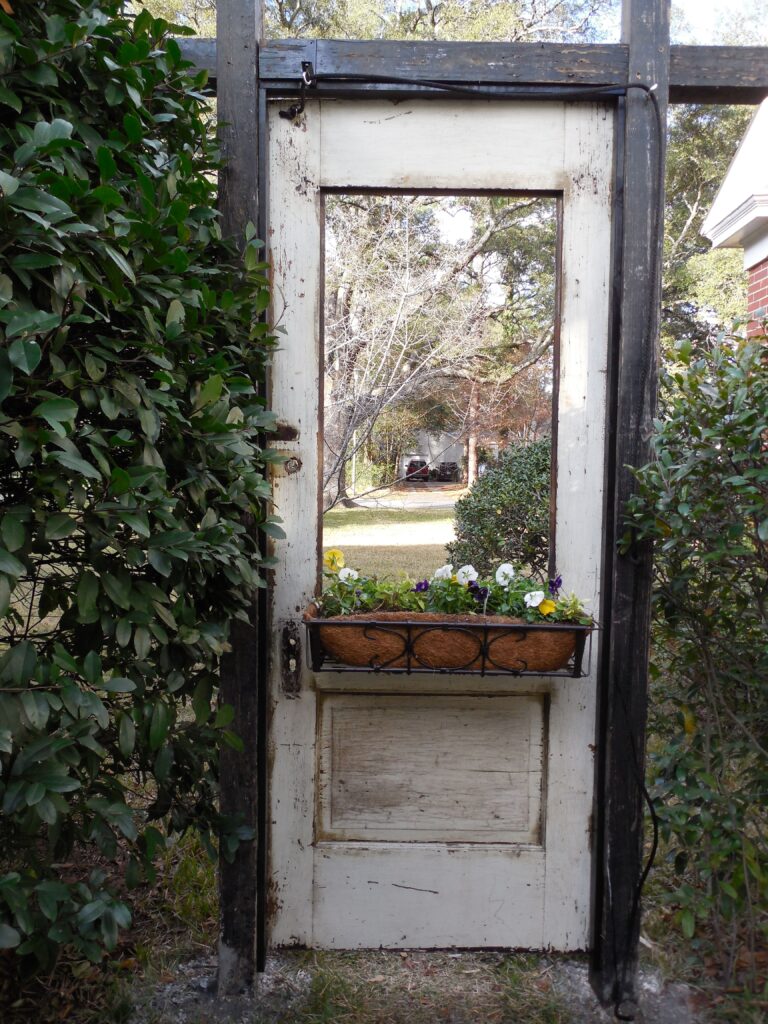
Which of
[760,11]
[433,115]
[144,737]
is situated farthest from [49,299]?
[760,11]

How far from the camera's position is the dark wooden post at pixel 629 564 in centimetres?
189

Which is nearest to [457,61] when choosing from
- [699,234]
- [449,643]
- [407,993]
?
[449,643]

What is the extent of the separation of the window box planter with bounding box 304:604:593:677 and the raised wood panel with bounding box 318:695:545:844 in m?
0.24

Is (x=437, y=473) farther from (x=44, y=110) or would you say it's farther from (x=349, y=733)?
(x=44, y=110)

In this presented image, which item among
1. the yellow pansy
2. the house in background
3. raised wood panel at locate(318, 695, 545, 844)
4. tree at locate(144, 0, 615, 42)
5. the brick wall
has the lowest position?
raised wood panel at locate(318, 695, 545, 844)

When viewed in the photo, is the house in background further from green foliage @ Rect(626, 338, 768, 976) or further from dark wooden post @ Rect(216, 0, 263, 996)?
dark wooden post @ Rect(216, 0, 263, 996)

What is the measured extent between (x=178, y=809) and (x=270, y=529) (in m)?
0.70

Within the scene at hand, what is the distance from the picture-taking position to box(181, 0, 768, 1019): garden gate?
1888mm

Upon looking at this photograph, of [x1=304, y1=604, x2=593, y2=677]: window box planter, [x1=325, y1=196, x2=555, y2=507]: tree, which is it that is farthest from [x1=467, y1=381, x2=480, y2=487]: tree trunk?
[x1=304, y1=604, x2=593, y2=677]: window box planter

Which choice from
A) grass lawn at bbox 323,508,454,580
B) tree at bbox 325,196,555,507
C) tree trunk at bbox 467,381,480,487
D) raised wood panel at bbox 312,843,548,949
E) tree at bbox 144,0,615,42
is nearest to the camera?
raised wood panel at bbox 312,843,548,949

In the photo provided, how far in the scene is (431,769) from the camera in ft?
6.91

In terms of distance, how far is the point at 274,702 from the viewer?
206cm

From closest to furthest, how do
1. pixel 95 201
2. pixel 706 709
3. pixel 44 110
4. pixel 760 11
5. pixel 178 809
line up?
pixel 95 201 → pixel 44 110 → pixel 178 809 → pixel 706 709 → pixel 760 11

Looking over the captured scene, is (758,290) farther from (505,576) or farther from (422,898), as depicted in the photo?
(422,898)
